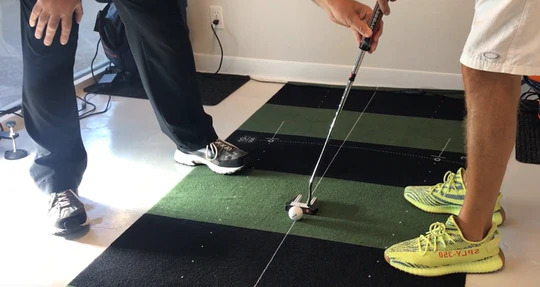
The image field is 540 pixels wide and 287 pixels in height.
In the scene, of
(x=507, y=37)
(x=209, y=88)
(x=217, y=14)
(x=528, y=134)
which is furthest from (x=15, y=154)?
(x=528, y=134)

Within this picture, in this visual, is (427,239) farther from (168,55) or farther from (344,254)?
(168,55)

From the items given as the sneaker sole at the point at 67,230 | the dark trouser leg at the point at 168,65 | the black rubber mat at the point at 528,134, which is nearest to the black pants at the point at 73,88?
the dark trouser leg at the point at 168,65

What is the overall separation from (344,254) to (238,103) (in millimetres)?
1389

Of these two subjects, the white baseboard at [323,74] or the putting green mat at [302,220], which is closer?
the putting green mat at [302,220]

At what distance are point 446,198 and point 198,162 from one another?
933 millimetres

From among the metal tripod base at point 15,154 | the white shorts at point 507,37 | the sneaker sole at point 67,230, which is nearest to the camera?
the white shorts at point 507,37

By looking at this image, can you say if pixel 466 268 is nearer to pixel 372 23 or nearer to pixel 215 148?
pixel 372 23

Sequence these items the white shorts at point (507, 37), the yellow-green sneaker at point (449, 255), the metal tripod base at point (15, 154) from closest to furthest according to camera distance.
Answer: the white shorts at point (507, 37)
the yellow-green sneaker at point (449, 255)
the metal tripod base at point (15, 154)

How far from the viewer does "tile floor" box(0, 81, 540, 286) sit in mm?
1521

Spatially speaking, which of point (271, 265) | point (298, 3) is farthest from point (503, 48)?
point (298, 3)

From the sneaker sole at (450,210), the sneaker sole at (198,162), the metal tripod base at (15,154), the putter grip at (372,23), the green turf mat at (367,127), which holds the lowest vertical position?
the green turf mat at (367,127)

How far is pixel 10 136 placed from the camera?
7.43 feet

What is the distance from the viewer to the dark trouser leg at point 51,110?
5.19 feet

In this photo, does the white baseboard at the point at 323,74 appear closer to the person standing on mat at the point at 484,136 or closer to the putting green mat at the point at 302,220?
the putting green mat at the point at 302,220
